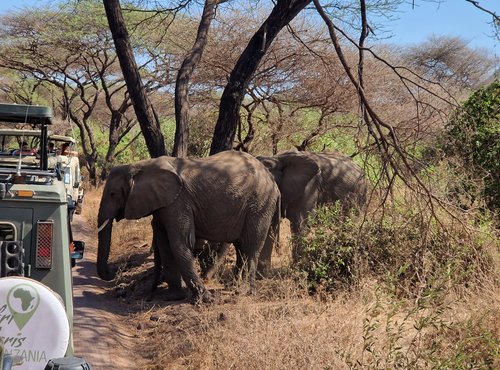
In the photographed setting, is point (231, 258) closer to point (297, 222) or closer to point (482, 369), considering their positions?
point (297, 222)

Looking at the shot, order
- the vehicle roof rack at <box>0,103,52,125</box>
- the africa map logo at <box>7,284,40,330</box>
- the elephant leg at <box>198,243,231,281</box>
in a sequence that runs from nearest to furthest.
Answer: the africa map logo at <box>7,284,40,330</box> → the vehicle roof rack at <box>0,103,52,125</box> → the elephant leg at <box>198,243,231,281</box>

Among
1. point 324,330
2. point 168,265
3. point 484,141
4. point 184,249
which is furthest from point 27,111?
point 484,141

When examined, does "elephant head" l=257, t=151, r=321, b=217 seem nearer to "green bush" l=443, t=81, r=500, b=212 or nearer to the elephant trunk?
"green bush" l=443, t=81, r=500, b=212

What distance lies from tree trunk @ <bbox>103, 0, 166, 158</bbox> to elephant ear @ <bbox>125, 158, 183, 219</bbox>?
1416 millimetres

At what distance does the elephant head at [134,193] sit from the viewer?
29.8 feet

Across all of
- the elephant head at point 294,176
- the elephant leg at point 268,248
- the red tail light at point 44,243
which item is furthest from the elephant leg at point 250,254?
the red tail light at point 44,243

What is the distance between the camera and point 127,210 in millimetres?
9219

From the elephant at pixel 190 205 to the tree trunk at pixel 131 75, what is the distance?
1.19 metres

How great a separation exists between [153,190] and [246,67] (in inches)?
88.2

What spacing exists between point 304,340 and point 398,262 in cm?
245

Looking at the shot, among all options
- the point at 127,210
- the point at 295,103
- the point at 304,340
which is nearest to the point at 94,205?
the point at 295,103

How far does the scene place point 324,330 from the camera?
5.96 metres

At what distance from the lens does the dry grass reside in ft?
17.4

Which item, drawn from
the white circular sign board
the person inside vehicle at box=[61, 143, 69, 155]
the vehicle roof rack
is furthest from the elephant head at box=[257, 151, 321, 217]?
the white circular sign board
